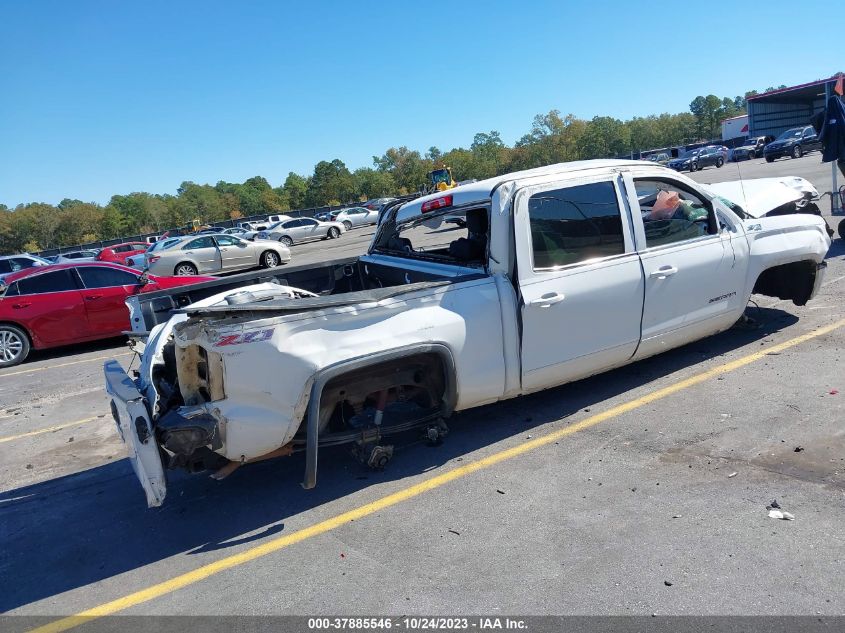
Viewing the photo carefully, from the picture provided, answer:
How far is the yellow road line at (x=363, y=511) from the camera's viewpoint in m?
3.20

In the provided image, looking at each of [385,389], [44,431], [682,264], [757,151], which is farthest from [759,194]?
[757,151]

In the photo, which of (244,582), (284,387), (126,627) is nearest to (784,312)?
(284,387)

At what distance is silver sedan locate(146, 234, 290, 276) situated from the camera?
21583 mm

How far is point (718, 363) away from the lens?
18.3 feet

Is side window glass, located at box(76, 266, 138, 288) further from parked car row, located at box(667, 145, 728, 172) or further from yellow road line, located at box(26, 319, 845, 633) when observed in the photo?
parked car row, located at box(667, 145, 728, 172)

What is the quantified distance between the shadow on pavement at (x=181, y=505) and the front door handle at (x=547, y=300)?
102 centimetres

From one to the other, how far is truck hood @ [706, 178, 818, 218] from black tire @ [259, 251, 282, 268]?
57.0 feet

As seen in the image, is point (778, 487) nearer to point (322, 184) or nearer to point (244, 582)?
point (244, 582)

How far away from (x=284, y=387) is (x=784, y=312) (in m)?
5.73

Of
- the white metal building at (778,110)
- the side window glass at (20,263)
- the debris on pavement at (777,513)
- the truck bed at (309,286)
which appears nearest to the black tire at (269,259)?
the side window glass at (20,263)

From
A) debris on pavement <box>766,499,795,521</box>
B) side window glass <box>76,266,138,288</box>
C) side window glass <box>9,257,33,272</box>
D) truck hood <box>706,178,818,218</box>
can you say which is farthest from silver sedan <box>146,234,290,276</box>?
debris on pavement <box>766,499,795,521</box>

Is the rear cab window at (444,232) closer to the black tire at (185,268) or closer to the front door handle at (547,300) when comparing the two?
the front door handle at (547,300)

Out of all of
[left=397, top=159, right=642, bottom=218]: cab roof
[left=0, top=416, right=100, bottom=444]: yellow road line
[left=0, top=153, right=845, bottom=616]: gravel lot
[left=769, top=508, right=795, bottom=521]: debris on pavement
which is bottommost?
[left=769, top=508, right=795, bottom=521]: debris on pavement

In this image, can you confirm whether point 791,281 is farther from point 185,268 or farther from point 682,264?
point 185,268
